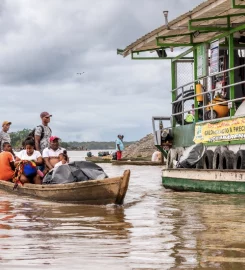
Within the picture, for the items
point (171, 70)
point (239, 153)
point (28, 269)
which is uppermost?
point (171, 70)

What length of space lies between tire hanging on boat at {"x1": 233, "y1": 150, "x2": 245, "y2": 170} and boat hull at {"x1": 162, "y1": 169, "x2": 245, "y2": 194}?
0.26 meters

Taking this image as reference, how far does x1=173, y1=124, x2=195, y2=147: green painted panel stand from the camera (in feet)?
53.9

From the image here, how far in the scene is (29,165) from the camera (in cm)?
1366

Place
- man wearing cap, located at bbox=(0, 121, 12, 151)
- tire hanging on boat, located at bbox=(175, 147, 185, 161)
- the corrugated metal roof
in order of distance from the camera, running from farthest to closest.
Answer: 1. man wearing cap, located at bbox=(0, 121, 12, 151)
2. tire hanging on boat, located at bbox=(175, 147, 185, 161)
3. the corrugated metal roof

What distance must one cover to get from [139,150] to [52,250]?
4612cm

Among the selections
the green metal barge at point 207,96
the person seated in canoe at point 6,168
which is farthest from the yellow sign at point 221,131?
the person seated in canoe at point 6,168

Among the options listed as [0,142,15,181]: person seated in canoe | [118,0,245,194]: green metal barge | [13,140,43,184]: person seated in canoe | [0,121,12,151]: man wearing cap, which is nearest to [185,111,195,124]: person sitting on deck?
[118,0,245,194]: green metal barge

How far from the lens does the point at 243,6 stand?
1257 cm

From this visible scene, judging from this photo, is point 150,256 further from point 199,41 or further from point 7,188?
point 199,41

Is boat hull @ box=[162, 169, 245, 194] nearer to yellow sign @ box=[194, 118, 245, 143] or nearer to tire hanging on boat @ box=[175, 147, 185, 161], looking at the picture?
yellow sign @ box=[194, 118, 245, 143]

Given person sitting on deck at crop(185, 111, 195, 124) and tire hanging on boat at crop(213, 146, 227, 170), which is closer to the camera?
tire hanging on boat at crop(213, 146, 227, 170)

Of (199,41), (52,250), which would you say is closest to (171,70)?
(199,41)

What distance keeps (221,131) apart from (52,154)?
362 centimetres

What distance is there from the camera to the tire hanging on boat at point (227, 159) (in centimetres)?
1343
